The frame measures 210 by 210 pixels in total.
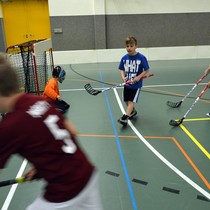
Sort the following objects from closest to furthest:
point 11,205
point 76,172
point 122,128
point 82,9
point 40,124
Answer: point 40,124 → point 76,172 → point 11,205 → point 122,128 → point 82,9

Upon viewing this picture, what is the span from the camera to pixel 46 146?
45.5 inches

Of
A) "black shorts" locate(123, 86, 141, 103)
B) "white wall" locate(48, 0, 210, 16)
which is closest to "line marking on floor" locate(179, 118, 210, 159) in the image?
"black shorts" locate(123, 86, 141, 103)

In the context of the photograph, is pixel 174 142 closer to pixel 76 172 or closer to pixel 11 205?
pixel 11 205

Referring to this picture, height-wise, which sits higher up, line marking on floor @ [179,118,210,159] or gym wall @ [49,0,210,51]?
gym wall @ [49,0,210,51]

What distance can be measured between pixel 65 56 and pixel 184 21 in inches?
198

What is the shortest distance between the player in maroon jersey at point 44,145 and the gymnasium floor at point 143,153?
1207mm

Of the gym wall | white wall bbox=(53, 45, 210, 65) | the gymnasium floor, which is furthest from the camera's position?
white wall bbox=(53, 45, 210, 65)

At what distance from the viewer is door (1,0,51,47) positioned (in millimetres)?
10664

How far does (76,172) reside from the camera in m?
1.26

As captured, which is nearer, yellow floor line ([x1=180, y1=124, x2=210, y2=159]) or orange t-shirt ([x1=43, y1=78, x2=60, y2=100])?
yellow floor line ([x1=180, y1=124, x2=210, y2=159])

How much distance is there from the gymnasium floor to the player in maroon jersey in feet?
3.96

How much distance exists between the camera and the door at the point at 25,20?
10664mm

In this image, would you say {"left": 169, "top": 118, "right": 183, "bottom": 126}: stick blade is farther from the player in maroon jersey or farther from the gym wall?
the gym wall

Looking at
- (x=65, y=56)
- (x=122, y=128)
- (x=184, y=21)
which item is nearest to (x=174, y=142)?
(x=122, y=128)
